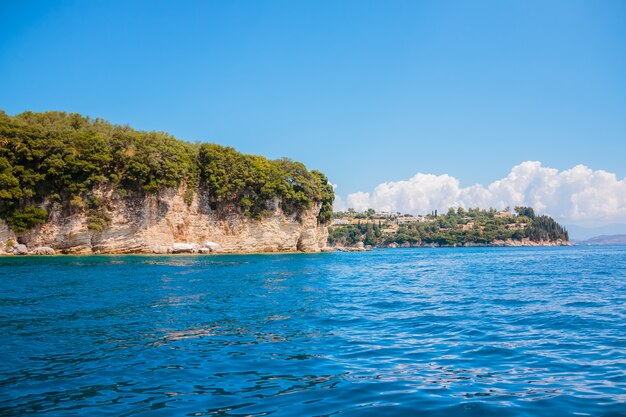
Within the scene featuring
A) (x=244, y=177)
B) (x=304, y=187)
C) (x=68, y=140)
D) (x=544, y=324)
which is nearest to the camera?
(x=544, y=324)

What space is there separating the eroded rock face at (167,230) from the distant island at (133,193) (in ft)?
0.43

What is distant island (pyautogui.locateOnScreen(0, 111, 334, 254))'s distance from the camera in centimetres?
5100

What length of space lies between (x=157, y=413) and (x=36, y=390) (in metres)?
2.32

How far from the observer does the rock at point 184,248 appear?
60031 millimetres

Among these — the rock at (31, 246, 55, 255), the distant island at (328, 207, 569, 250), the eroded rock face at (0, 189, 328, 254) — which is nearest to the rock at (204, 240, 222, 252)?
the eroded rock face at (0, 189, 328, 254)

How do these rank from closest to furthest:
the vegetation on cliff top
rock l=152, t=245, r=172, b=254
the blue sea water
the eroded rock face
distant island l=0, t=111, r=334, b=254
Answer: the blue sea water → the vegetation on cliff top → distant island l=0, t=111, r=334, b=254 → the eroded rock face → rock l=152, t=245, r=172, b=254

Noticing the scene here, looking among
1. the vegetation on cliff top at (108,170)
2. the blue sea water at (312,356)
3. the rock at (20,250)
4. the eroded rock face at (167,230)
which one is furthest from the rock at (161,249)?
the blue sea water at (312,356)

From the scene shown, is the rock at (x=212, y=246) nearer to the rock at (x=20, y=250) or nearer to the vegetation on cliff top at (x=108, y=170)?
the vegetation on cliff top at (x=108, y=170)

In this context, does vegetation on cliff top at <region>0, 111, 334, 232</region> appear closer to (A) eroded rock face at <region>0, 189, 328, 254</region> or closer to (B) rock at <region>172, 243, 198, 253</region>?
(A) eroded rock face at <region>0, 189, 328, 254</region>

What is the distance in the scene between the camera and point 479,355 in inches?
323

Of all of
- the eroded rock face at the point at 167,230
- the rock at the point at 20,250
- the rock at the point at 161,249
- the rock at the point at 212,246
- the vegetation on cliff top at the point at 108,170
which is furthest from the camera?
the rock at the point at 212,246

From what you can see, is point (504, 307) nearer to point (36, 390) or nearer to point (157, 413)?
point (157, 413)

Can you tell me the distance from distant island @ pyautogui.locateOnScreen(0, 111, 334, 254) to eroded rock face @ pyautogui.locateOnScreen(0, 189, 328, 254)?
0.13 metres

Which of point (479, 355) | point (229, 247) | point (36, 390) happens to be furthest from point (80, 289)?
point (229, 247)
